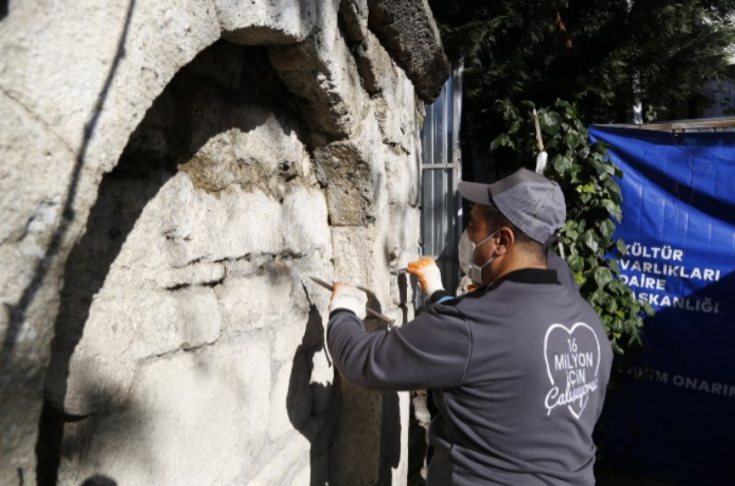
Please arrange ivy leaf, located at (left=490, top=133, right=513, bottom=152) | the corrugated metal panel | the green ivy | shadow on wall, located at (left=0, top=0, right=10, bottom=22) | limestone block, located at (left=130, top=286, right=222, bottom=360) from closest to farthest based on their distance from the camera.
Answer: shadow on wall, located at (left=0, top=0, right=10, bottom=22)
limestone block, located at (left=130, top=286, right=222, bottom=360)
the green ivy
ivy leaf, located at (left=490, top=133, right=513, bottom=152)
the corrugated metal panel

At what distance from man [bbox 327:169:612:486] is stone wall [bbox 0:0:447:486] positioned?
0.34 meters

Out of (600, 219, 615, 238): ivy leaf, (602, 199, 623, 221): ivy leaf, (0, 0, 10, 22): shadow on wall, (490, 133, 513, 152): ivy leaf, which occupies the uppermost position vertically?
(490, 133, 513, 152): ivy leaf

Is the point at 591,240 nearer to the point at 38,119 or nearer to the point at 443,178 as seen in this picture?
the point at 443,178

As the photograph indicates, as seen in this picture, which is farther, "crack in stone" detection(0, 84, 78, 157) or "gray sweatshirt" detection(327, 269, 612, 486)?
"gray sweatshirt" detection(327, 269, 612, 486)

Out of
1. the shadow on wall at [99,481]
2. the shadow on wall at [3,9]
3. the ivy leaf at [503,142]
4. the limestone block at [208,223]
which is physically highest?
the ivy leaf at [503,142]

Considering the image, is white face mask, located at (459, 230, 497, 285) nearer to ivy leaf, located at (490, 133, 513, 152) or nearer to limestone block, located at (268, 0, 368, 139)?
limestone block, located at (268, 0, 368, 139)

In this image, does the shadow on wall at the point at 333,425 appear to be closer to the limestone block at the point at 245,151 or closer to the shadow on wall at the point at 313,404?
the shadow on wall at the point at 313,404

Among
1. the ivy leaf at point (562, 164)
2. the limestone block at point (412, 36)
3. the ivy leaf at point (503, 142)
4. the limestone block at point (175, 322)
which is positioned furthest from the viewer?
the ivy leaf at point (503, 142)

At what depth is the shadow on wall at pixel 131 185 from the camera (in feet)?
3.30

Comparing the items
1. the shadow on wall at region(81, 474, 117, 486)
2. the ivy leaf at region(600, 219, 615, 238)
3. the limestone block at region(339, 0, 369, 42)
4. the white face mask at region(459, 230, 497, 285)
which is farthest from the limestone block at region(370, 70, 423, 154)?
the ivy leaf at region(600, 219, 615, 238)

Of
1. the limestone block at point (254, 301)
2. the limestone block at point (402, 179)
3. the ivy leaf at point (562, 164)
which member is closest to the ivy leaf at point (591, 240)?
the ivy leaf at point (562, 164)

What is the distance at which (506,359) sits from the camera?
148cm

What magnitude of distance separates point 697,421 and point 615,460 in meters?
0.60

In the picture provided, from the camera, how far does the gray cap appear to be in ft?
5.40
